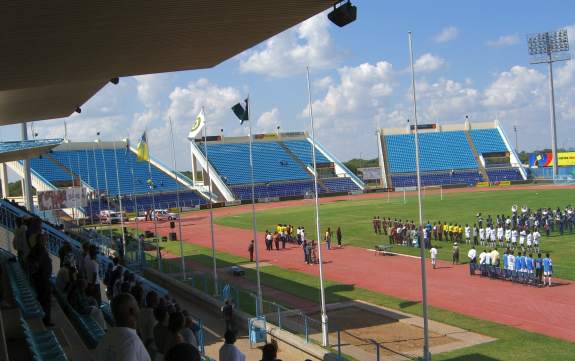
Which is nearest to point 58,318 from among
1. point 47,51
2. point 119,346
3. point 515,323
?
point 47,51

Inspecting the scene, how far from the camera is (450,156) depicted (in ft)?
300

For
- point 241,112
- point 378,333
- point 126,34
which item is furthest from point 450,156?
point 126,34

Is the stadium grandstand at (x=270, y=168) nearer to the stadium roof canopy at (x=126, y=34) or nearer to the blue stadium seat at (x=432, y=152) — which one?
the blue stadium seat at (x=432, y=152)

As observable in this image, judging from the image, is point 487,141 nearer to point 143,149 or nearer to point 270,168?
point 270,168

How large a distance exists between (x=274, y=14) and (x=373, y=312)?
12.6m

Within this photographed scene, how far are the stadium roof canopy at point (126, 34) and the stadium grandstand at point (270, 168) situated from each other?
211 ft

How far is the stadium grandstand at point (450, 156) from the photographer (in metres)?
86.3

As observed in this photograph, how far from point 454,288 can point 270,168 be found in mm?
65592

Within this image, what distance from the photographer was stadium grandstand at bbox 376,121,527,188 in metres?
86.3

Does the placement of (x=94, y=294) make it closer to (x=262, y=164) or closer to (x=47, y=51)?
(x=47, y=51)

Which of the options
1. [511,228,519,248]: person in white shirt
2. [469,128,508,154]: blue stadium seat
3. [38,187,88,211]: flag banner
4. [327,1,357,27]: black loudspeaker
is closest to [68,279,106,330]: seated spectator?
[327,1,357,27]: black loudspeaker

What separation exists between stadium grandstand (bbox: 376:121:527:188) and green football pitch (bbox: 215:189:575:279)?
886 inches

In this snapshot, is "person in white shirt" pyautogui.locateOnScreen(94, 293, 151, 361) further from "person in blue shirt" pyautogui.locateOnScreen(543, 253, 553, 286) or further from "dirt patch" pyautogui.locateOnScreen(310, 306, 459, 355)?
"person in blue shirt" pyautogui.locateOnScreen(543, 253, 553, 286)

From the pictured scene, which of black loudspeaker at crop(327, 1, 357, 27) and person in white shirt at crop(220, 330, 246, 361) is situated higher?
black loudspeaker at crop(327, 1, 357, 27)
